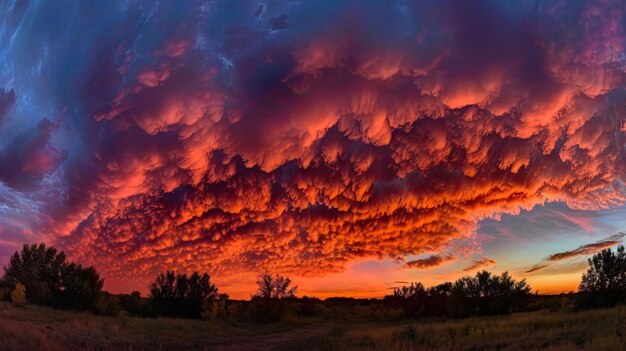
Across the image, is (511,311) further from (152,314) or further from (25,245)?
(25,245)

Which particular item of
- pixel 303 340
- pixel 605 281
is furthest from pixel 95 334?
pixel 605 281

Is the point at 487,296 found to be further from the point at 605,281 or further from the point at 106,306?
the point at 106,306

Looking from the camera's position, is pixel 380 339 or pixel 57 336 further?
pixel 380 339

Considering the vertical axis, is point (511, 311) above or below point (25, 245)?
below

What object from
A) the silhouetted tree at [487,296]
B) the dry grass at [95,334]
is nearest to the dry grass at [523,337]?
the dry grass at [95,334]

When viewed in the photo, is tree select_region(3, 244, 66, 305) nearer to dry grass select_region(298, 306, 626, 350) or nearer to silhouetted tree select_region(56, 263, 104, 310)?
silhouetted tree select_region(56, 263, 104, 310)

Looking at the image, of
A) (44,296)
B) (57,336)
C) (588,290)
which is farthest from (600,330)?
(44,296)

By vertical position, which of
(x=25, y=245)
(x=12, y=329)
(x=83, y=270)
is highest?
(x=25, y=245)

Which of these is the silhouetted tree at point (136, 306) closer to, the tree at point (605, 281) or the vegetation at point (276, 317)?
the vegetation at point (276, 317)

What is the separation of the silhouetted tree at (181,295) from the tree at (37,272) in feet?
34.0

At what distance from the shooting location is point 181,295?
165ft

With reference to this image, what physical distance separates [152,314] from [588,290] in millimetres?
44117

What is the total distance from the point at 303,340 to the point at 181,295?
2504cm

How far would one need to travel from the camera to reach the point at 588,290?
34438 mm
